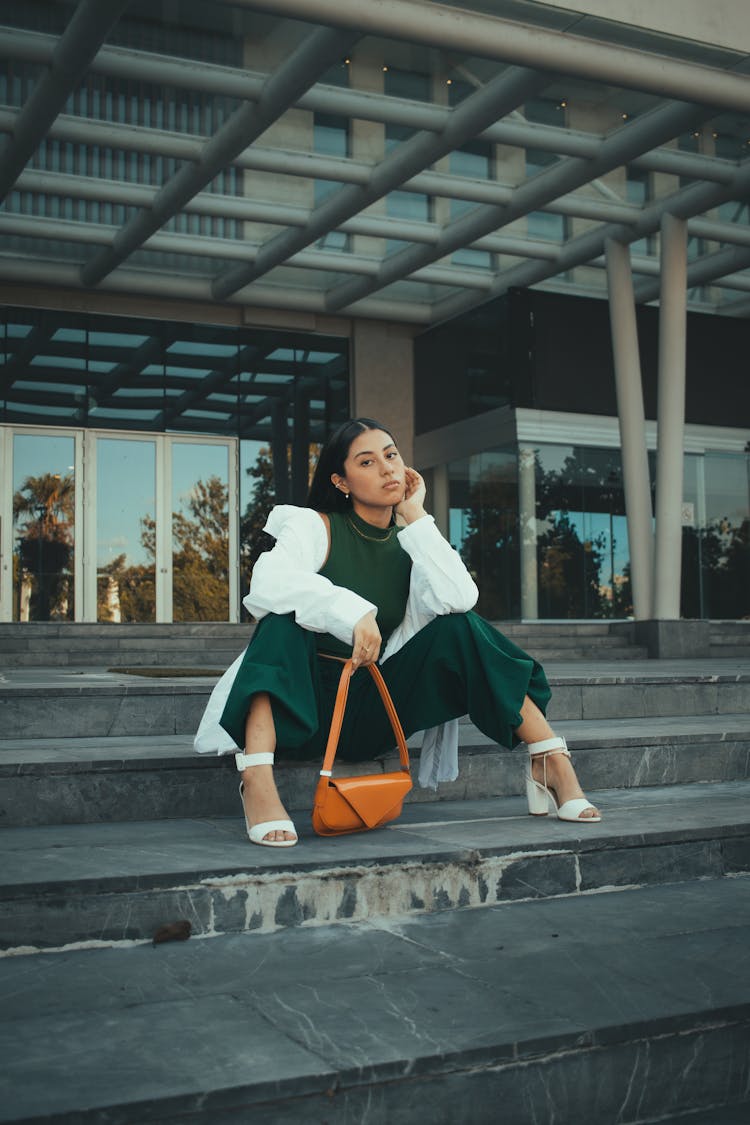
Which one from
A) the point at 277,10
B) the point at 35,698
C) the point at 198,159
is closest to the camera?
the point at 35,698

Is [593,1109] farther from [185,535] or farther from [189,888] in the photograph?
[185,535]

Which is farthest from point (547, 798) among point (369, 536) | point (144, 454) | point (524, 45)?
point (144, 454)

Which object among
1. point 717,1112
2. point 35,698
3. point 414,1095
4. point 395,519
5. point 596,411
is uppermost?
point 596,411

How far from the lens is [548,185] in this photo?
13703 mm

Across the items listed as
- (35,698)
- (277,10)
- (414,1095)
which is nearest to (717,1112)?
(414,1095)

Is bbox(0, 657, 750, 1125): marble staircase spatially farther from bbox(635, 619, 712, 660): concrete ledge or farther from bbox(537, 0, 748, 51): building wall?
bbox(635, 619, 712, 660): concrete ledge

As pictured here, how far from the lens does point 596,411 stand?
1841 cm

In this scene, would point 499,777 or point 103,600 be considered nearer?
point 499,777

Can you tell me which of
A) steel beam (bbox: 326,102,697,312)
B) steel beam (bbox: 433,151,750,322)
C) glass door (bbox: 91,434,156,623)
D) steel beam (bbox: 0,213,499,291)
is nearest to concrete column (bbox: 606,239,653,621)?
steel beam (bbox: 433,151,750,322)

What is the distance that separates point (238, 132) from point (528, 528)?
27.1 feet

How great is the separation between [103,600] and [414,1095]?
1655 centimetres

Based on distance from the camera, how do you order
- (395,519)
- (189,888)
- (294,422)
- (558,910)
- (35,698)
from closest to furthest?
(189,888) → (558,910) → (395,519) → (35,698) → (294,422)

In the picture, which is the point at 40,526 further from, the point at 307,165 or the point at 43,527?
the point at 307,165

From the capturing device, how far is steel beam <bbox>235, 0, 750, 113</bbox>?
31.5 ft
